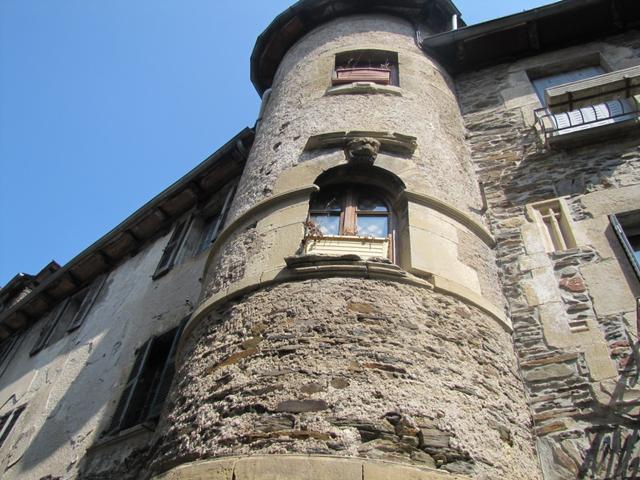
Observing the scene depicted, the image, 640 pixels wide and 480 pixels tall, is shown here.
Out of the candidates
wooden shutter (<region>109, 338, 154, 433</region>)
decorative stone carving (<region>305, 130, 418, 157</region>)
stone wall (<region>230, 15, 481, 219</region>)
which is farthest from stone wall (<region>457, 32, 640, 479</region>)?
wooden shutter (<region>109, 338, 154, 433</region>)

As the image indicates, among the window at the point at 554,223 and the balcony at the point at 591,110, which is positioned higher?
the balcony at the point at 591,110

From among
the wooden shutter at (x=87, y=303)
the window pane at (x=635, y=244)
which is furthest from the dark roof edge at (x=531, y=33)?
the wooden shutter at (x=87, y=303)

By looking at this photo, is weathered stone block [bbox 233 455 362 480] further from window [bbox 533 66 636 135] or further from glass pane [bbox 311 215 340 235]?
window [bbox 533 66 636 135]

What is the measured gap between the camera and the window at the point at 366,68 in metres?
7.73

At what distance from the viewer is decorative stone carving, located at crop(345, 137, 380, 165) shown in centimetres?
591

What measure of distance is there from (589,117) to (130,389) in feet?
21.3

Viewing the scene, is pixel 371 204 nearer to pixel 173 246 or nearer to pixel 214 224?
pixel 214 224

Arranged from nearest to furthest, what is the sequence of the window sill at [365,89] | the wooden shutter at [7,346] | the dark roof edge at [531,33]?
the window sill at [365,89] → the dark roof edge at [531,33] → the wooden shutter at [7,346]

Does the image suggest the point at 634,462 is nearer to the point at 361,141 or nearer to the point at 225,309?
the point at 225,309

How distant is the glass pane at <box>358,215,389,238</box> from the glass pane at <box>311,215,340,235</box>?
0.23 m

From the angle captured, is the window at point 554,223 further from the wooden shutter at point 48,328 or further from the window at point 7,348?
the window at point 7,348

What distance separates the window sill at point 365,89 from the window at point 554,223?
7.77 ft

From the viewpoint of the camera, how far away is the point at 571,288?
506cm

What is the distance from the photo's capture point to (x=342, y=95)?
23.8ft
